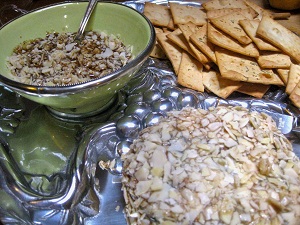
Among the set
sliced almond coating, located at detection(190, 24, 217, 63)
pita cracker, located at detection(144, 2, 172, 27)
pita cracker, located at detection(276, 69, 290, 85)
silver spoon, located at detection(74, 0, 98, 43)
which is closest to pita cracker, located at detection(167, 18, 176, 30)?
pita cracker, located at detection(144, 2, 172, 27)

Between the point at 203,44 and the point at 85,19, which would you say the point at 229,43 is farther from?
the point at 85,19

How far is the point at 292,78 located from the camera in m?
0.94

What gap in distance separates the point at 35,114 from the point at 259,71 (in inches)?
23.8

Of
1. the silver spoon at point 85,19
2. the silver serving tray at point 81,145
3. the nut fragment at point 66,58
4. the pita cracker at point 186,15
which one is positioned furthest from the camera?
the pita cracker at point 186,15

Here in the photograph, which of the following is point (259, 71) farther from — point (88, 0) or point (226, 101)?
point (88, 0)

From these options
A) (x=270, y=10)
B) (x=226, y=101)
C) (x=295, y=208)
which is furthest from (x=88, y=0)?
(x=295, y=208)

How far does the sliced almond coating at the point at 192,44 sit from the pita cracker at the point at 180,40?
2 cm

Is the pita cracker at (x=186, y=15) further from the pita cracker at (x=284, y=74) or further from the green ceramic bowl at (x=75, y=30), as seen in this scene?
the pita cracker at (x=284, y=74)

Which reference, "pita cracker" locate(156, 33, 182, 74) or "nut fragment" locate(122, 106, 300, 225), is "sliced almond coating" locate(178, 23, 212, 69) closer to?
"pita cracker" locate(156, 33, 182, 74)

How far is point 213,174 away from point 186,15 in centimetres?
64

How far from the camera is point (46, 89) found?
0.79m

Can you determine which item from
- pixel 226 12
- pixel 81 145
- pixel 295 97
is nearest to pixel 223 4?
pixel 226 12

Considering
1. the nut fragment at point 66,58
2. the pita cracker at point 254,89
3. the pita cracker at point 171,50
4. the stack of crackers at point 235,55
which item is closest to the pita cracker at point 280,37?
the stack of crackers at point 235,55

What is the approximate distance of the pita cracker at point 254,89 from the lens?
0.97m
